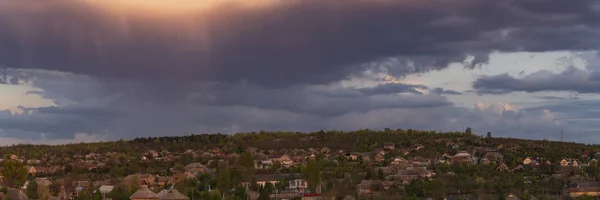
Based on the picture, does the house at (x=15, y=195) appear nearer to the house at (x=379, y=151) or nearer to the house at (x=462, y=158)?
the house at (x=462, y=158)

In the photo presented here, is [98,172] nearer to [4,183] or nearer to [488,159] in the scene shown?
[4,183]

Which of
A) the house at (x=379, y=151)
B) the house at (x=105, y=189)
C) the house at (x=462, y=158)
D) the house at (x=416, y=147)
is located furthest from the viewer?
the house at (x=416, y=147)

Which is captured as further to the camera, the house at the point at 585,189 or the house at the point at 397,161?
the house at the point at 397,161

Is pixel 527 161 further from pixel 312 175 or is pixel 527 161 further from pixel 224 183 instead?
pixel 224 183

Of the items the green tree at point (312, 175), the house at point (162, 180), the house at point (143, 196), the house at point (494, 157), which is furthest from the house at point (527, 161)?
the house at point (143, 196)

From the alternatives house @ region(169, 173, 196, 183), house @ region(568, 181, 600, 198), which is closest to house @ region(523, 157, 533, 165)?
house @ region(568, 181, 600, 198)

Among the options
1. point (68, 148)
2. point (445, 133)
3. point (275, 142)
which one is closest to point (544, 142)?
point (445, 133)

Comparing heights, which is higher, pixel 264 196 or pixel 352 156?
pixel 352 156

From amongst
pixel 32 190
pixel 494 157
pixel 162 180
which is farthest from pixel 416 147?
pixel 32 190

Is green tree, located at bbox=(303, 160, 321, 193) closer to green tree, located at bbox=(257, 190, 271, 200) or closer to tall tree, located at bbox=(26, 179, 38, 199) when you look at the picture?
green tree, located at bbox=(257, 190, 271, 200)
